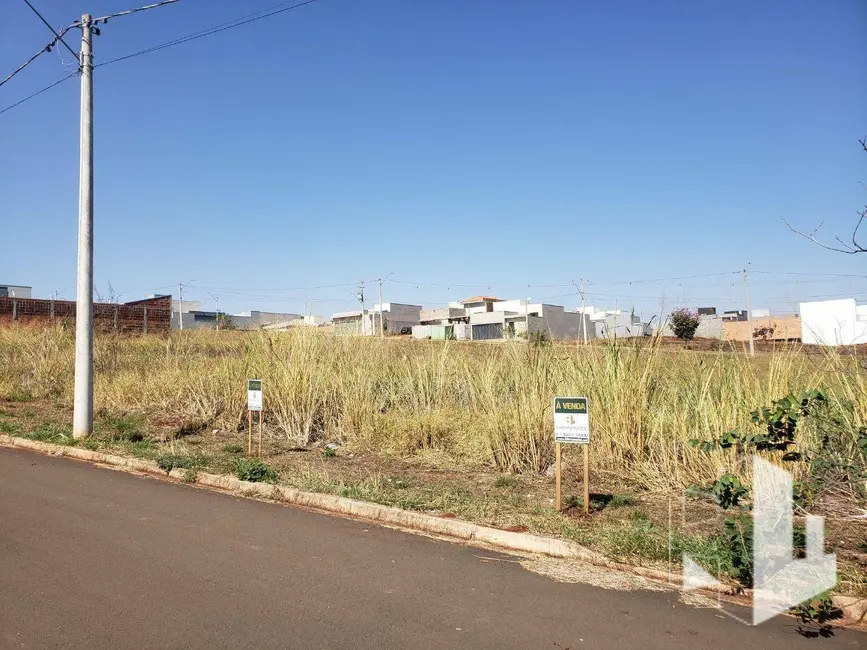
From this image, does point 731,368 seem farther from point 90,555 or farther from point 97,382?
point 97,382

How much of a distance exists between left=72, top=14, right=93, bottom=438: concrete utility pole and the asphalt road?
16.3ft

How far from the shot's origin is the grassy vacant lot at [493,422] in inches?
267

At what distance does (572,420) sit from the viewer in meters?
6.88

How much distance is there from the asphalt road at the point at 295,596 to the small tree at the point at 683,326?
5.48 m

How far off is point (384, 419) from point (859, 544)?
7056mm

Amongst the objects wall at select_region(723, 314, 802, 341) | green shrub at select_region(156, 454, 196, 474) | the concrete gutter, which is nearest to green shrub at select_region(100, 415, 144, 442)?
the concrete gutter

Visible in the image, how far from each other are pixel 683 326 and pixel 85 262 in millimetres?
28045

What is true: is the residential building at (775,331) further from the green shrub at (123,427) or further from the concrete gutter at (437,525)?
the green shrub at (123,427)

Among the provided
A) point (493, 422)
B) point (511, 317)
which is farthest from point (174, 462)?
point (511, 317)

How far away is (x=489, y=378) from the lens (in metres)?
10.6

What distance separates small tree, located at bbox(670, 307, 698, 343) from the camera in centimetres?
1003

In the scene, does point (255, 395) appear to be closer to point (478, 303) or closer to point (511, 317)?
point (511, 317)

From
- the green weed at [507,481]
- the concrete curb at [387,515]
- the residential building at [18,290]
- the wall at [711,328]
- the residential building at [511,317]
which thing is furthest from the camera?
the residential building at [18,290]

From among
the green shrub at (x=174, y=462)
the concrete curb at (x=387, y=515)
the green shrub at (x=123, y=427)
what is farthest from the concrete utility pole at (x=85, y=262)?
the green shrub at (x=174, y=462)
